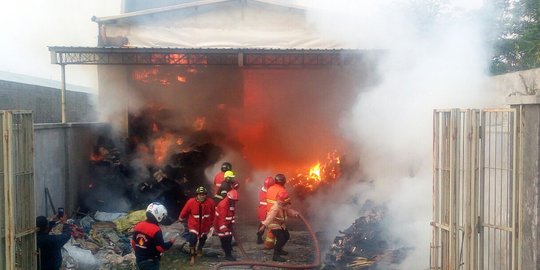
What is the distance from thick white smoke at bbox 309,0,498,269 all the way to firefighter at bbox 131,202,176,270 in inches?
149

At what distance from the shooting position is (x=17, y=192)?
6621 mm

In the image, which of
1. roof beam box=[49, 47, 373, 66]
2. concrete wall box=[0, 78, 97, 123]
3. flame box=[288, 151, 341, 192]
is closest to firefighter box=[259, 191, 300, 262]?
concrete wall box=[0, 78, 97, 123]

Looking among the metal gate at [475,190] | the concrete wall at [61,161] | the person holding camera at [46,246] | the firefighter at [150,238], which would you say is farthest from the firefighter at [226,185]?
the metal gate at [475,190]

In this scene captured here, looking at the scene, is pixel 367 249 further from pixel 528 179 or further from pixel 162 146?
pixel 162 146

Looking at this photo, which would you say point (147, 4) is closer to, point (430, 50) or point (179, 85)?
point (179, 85)

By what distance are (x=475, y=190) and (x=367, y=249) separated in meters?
3.62

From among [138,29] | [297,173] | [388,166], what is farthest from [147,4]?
[388,166]

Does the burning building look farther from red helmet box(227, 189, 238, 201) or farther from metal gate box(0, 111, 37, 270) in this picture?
metal gate box(0, 111, 37, 270)

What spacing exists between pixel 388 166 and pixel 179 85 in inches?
362

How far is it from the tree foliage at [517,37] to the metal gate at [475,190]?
13662 millimetres

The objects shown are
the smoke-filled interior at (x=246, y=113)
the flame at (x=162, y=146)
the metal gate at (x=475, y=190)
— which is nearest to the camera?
the metal gate at (x=475, y=190)

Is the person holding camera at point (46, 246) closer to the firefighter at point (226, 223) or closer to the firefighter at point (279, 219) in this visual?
the firefighter at point (226, 223)

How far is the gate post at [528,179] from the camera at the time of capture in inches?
194

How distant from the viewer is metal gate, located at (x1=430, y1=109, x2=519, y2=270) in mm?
5371
